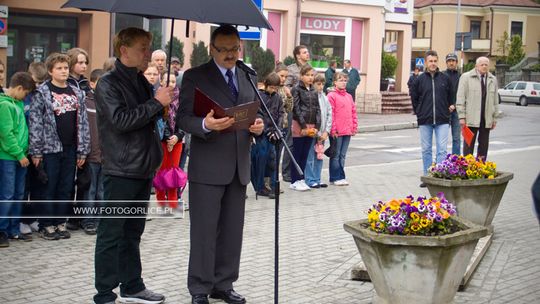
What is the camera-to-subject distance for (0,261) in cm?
714

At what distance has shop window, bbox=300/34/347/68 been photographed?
2906 cm

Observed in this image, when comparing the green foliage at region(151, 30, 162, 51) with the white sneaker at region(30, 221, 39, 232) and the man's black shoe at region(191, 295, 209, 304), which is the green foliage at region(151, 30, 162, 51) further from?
the man's black shoe at region(191, 295, 209, 304)

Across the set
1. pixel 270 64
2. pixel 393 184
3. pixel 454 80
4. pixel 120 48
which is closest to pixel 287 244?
pixel 120 48

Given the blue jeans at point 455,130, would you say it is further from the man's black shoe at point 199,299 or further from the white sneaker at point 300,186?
the man's black shoe at point 199,299

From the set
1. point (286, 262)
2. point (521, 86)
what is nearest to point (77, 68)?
point (286, 262)

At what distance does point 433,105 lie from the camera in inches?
490

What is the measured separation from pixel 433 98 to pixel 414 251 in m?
7.38

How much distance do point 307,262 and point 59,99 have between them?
119 inches

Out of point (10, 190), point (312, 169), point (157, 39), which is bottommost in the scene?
point (312, 169)

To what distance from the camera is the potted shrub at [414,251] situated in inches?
214

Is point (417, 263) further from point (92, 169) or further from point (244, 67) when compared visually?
point (92, 169)

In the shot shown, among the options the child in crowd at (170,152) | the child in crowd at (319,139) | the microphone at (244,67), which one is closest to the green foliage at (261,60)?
the child in crowd at (319,139)

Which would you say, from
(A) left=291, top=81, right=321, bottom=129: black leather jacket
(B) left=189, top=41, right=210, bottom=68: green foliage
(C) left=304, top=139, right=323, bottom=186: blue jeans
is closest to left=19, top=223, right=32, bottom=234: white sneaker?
(A) left=291, top=81, right=321, bottom=129: black leather jacket

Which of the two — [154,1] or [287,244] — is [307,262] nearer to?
[287,244]
